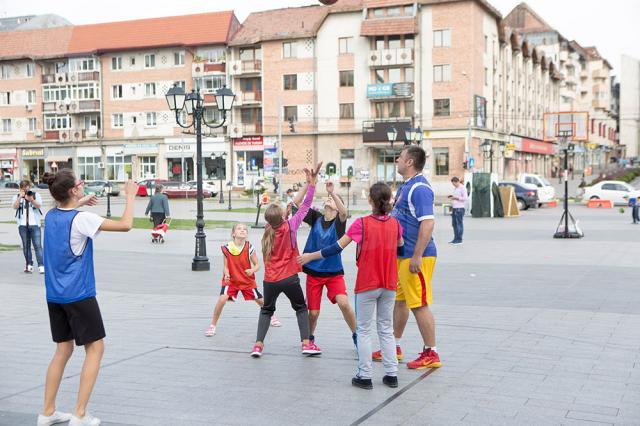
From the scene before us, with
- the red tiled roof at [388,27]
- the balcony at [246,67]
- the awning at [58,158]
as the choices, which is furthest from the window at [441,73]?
the awning at [58,158]

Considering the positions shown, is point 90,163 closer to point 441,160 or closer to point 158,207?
point 441,160

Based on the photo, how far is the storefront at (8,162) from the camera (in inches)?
2653

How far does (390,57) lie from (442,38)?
401 centimetres

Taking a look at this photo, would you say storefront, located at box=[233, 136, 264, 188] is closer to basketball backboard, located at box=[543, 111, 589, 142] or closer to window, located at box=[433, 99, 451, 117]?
window, located at box=[433, 99, 451, 117]

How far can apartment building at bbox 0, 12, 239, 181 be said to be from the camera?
199 ft

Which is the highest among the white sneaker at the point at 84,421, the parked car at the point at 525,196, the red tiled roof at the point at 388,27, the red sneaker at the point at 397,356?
the red tiled roof at the point at 388,27

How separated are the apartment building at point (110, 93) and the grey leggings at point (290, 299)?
53194 millimetres

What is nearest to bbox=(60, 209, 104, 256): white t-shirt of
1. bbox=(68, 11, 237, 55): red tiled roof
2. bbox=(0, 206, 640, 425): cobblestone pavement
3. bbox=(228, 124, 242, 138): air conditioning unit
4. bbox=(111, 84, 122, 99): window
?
bbox=(0, 206, 640, 425): cobblestone pavement

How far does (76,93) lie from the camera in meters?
64.1

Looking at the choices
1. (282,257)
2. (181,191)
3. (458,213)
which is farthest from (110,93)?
(282,257)

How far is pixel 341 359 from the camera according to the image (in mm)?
6664

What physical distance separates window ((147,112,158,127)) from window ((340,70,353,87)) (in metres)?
16.7

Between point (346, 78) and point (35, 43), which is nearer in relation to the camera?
point (346, 78)

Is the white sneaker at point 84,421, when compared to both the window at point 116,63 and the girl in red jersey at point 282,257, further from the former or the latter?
the window at point 116,63
